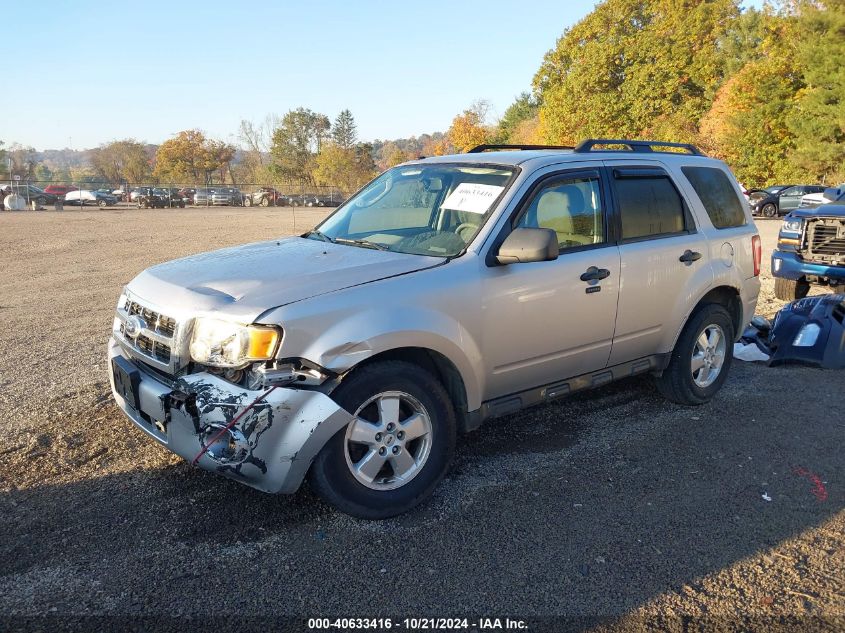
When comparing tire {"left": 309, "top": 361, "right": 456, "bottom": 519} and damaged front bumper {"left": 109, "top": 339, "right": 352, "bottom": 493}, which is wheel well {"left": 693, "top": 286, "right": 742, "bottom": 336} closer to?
tire {"left": 309, "top": 361, "right": 456, "bottom": 519}

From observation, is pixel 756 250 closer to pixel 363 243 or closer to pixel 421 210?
pixel 421 210

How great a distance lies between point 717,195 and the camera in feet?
17.6

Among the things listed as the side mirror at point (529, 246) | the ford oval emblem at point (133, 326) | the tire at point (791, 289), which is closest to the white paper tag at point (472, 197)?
the side mirror at point (529, 246)

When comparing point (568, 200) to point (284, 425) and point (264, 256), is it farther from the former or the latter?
point (284, 425)

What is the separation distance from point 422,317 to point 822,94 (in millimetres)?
39591

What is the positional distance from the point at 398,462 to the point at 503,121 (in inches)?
3529

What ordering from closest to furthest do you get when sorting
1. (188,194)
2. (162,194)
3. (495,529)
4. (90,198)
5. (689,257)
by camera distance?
(495,529)
(689,257)
(90,198)
(162,194)
(188,194)

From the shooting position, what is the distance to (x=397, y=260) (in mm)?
3734

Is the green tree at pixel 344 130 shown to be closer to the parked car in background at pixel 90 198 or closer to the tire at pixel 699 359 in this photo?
the parked car in background at pixel 90 198

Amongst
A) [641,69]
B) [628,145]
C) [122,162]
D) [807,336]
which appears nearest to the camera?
[628,145]

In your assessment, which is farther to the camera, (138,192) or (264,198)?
(264,198)

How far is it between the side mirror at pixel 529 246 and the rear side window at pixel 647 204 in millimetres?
1058

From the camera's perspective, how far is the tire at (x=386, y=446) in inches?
130

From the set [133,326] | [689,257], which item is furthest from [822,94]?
[133,326]
